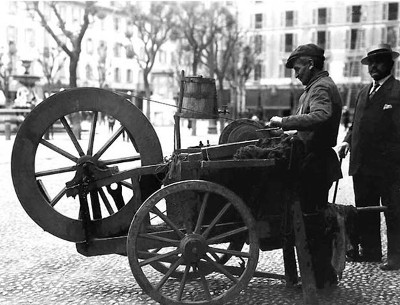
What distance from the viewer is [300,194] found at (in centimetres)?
427

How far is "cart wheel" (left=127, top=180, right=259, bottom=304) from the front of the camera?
3.90 m

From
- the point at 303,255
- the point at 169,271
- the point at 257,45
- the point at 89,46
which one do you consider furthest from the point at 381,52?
the point at 89,46

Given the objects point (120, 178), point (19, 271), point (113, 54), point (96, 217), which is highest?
point (113, 54)

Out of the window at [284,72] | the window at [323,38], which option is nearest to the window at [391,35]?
the window at [323,38]

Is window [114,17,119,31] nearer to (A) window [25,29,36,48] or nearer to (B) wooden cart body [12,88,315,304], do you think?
(A) window [25,29,36,48]

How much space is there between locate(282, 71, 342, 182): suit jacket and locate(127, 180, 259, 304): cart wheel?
69 centimetres

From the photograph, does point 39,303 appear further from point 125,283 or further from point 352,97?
point 352,97

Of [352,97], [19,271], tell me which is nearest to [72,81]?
[19,271]

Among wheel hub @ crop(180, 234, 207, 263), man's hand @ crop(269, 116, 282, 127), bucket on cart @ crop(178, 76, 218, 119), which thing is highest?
bucket on cart @ crop(178, 76, 218, 119)

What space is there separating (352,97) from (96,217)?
53.5 meters

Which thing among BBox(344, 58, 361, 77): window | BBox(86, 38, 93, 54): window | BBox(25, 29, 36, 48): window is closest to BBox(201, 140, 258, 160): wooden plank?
BBox(344, 58, 361, 77): window

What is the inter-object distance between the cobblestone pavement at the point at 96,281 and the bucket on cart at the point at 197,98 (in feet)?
4.75

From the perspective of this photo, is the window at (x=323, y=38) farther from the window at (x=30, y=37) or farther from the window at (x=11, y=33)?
the window at (x=11, y=33)

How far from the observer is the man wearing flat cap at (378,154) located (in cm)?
529
